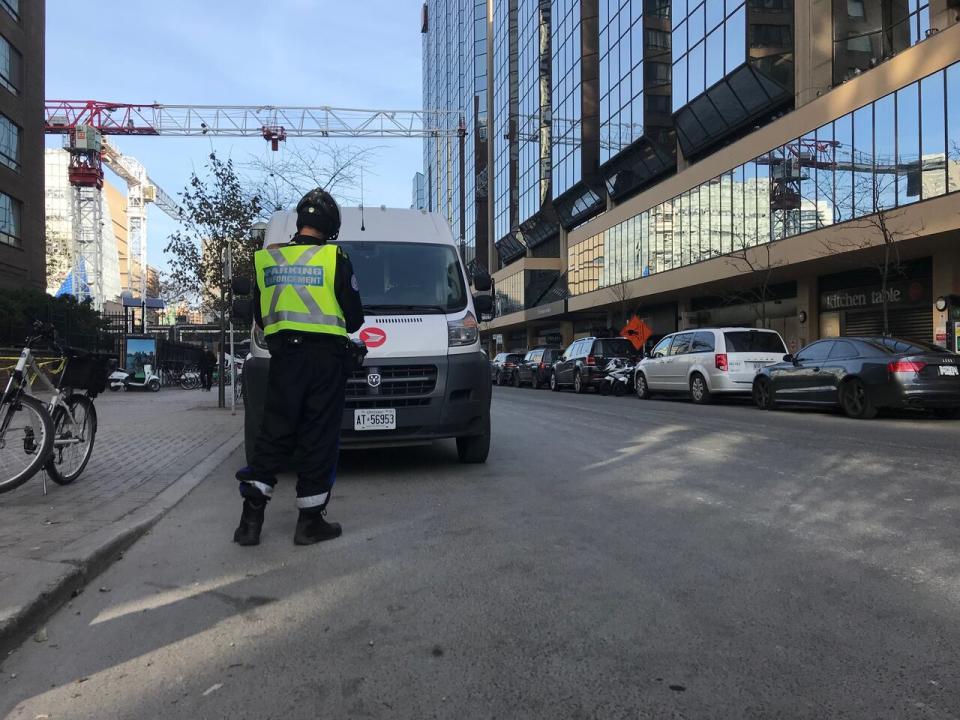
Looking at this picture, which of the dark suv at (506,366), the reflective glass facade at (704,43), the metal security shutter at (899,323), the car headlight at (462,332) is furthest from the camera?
the dark suv at (506,366)

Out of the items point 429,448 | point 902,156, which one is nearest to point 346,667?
point 429,448

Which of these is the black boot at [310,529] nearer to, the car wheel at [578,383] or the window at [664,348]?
the window at [664,348]

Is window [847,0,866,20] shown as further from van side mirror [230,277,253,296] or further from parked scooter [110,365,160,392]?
parked scooter [110,365,160,392]

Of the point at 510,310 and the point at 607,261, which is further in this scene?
the point at 510,310

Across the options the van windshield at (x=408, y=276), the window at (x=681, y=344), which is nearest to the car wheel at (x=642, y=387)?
the window at (x=681, y=344)

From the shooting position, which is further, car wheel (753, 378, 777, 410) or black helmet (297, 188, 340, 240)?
car wheel (753, 378, 777, 410)

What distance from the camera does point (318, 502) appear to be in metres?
4.32

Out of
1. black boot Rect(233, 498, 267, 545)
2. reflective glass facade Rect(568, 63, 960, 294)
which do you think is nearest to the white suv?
reflective glass facade Rect(568, 63, 960, 294)

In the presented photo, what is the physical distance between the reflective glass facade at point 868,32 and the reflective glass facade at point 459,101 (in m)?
39.9

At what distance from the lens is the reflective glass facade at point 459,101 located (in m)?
72.0

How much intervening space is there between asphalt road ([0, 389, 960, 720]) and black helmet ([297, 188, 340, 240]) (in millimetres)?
1934

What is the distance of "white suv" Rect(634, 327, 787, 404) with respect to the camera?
637 inches

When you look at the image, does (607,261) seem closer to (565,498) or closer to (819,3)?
(819,3)

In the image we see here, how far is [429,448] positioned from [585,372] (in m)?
16.3
